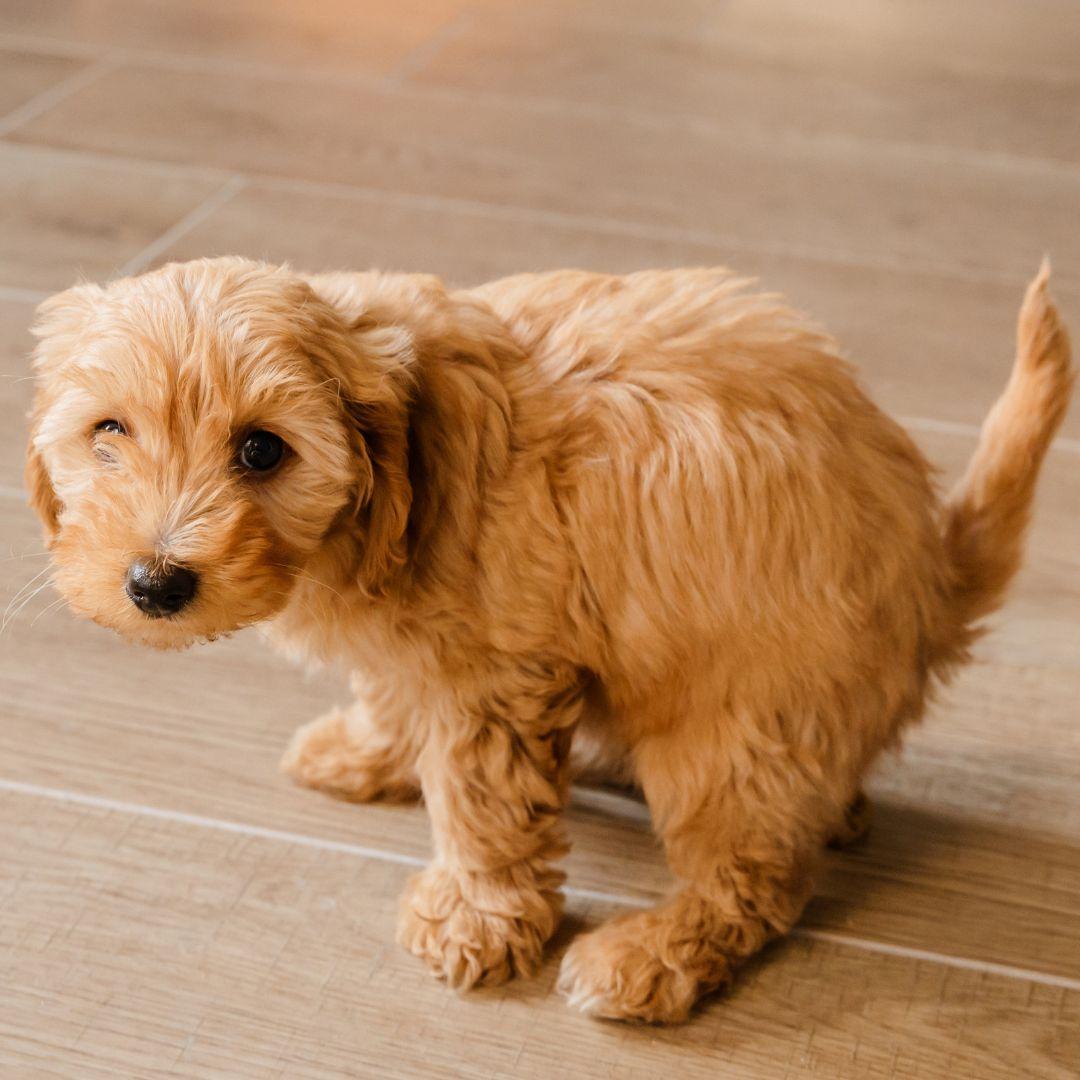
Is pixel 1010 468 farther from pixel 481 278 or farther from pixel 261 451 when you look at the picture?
pixel 481 278

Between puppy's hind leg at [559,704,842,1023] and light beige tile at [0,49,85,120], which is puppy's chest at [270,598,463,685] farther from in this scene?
light beige tile at [0,49,85,120]

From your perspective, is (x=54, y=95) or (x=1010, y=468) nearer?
(x=1010, y=468)

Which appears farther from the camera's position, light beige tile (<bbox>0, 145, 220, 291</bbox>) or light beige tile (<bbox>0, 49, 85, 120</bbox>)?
light beige tile (<bbox>0, 49, 85, 120</bbox>)

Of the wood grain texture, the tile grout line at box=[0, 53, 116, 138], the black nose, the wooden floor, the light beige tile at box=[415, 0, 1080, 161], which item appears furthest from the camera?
the light beige tile at box=[415, 0, 1080, 161]

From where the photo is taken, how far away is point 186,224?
2432mm

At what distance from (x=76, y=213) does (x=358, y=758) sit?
4.60 feet

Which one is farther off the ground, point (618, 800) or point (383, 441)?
point (383, 441)

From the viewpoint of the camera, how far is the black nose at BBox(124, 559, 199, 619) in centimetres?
101

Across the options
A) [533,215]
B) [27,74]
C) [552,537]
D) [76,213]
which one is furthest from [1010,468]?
[27,74]

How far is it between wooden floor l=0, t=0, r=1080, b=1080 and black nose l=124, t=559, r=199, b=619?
0.44 meters

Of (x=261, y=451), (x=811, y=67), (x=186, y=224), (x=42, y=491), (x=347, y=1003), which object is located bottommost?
(x=347, y=1003)

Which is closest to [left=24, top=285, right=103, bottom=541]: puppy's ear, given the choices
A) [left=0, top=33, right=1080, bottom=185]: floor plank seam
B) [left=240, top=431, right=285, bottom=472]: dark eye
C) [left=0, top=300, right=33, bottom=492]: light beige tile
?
[left=240, top=431, right=285, bottom=472]: dark eye

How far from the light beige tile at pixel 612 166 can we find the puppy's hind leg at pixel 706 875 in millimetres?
1415

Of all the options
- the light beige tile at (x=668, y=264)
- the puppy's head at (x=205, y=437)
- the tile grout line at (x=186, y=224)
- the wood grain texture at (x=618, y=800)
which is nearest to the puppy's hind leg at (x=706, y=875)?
the wood grain texture at (x=618, y=800)
